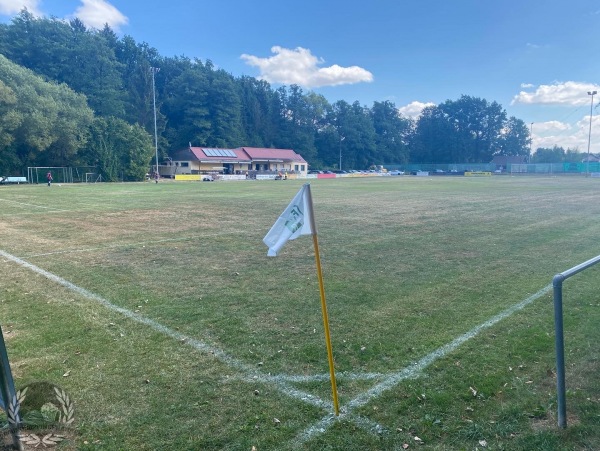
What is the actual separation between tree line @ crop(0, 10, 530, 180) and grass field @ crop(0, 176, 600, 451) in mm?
54074

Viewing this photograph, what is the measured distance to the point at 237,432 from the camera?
346cm

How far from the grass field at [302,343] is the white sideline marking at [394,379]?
21 mm

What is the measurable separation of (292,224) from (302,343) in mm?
1976

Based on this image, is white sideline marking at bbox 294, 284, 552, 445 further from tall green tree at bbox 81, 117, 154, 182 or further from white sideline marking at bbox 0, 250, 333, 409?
tall green tree at bbox 81, 117, 154, 182

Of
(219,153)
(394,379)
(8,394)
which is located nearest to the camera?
(8,394)

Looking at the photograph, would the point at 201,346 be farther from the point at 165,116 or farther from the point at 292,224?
the point at 165,116

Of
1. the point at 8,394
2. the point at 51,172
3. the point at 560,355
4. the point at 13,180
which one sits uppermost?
the point at 51,172

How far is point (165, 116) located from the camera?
294 feet

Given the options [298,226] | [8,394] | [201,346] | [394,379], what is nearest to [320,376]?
[394,379]

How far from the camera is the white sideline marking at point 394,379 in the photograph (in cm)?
350

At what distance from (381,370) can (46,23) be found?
91476 millimetres

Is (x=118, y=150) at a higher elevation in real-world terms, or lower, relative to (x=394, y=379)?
higher

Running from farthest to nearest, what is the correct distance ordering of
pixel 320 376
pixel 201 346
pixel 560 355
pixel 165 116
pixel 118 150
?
pixel 165 116 → pixel 118 150 → pixel 201 346 → pixel 320 376 → pixel 560 355

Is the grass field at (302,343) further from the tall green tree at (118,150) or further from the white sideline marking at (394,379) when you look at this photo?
the tall green tree at (118,150)
